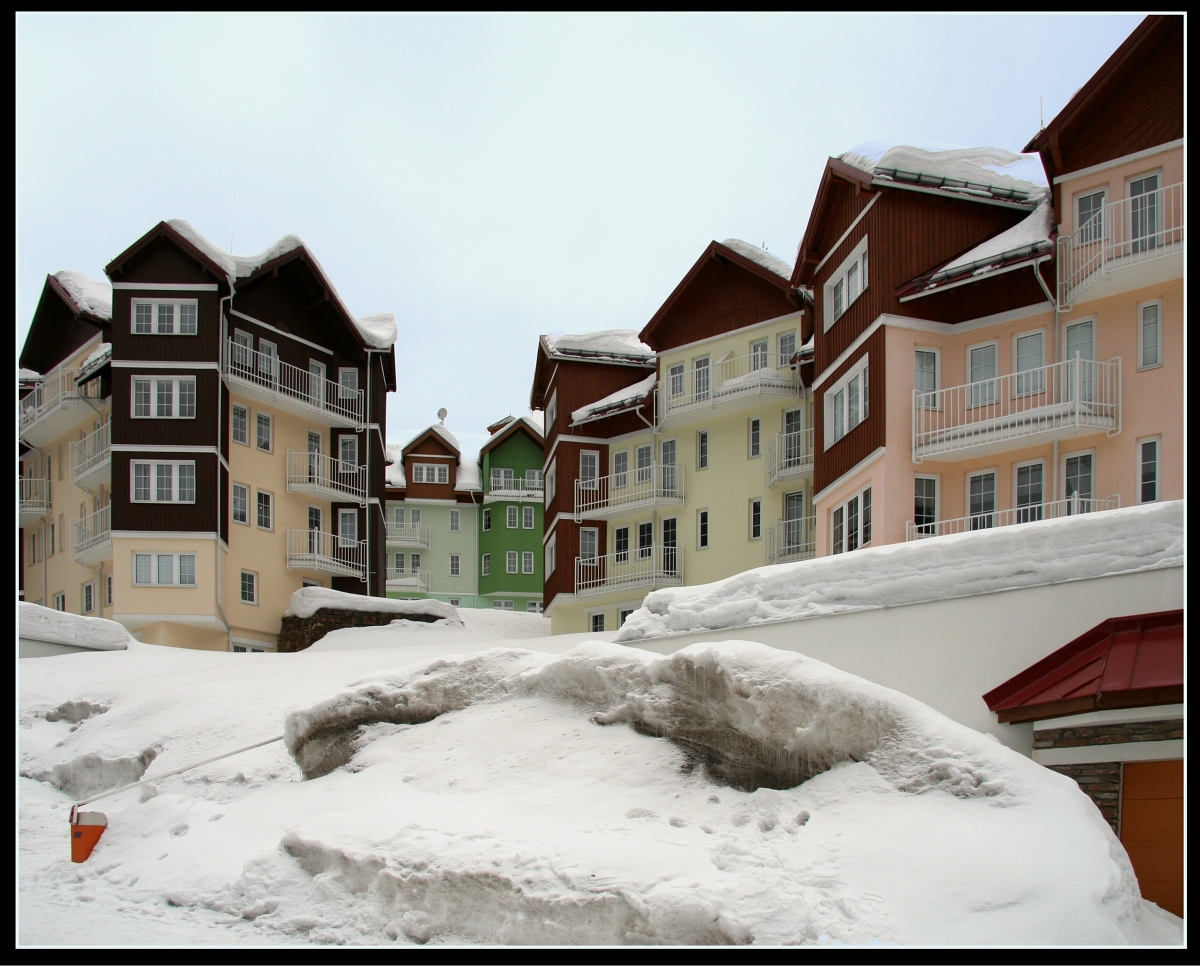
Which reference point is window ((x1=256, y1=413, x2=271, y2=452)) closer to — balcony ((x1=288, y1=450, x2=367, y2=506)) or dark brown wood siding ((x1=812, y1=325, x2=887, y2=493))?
balcony ((x1=288, y1=450, x2=367, y2=506))

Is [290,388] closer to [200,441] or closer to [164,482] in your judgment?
[200,441]

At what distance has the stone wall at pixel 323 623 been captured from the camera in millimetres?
40844

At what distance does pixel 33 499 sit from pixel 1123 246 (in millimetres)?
41321

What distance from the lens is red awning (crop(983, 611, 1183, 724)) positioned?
12.0 metres

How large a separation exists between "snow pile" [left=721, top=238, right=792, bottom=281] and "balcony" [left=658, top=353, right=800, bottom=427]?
8.58ft

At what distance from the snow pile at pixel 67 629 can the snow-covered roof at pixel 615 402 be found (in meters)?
17.6

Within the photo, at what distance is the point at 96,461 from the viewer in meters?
42.1

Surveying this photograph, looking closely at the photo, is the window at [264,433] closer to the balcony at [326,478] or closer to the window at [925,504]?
the balcony at [326,478]

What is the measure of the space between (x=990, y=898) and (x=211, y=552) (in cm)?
3416

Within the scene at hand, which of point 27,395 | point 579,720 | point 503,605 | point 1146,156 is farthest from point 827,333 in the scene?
point 503,605

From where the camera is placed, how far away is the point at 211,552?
130ft

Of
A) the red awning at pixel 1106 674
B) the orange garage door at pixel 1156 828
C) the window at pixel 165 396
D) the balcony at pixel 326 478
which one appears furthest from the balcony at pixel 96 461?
the orange garage door at pixel 1156 828

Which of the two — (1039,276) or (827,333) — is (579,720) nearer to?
(1039,276)

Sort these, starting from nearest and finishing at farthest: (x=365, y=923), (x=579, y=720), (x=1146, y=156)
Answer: (x=365, y=923) → (x=579, y=720) → (x=1146, y=156)
